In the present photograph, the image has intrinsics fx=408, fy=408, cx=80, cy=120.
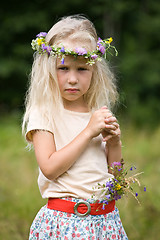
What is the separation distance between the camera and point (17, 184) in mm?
5039

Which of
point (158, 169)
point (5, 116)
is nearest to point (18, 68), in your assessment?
point (5, 116)

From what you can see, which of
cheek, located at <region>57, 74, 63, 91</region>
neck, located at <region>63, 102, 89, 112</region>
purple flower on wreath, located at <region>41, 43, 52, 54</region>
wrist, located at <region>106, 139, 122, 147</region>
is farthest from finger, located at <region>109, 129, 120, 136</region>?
purple flower on wreath, located at <region>41, 43, 52, 54</region>

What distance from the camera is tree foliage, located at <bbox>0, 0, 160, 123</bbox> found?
13617 mm

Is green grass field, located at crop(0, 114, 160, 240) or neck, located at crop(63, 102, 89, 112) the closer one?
neck, located at crop(63, 102, 89, 112)

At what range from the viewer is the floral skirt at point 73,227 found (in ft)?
6.86

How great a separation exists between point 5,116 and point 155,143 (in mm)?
6581

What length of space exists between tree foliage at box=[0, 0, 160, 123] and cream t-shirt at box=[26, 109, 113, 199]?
1093 cm

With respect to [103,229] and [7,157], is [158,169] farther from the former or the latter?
[103,229]

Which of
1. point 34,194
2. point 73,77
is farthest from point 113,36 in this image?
point 73,77

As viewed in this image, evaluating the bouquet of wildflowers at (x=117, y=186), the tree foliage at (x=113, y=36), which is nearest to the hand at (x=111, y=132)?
the bouquet of wildflowers at (x=117, y=186)

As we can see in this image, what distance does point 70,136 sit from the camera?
2.18 metres

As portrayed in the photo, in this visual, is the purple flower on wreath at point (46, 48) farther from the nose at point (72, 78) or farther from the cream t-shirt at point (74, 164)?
the cream t-shirt at point (74, 164)

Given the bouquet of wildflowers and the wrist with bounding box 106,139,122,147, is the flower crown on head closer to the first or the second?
the wrist with bounding box 106,139,122,147

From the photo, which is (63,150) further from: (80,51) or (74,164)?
(80,51)
